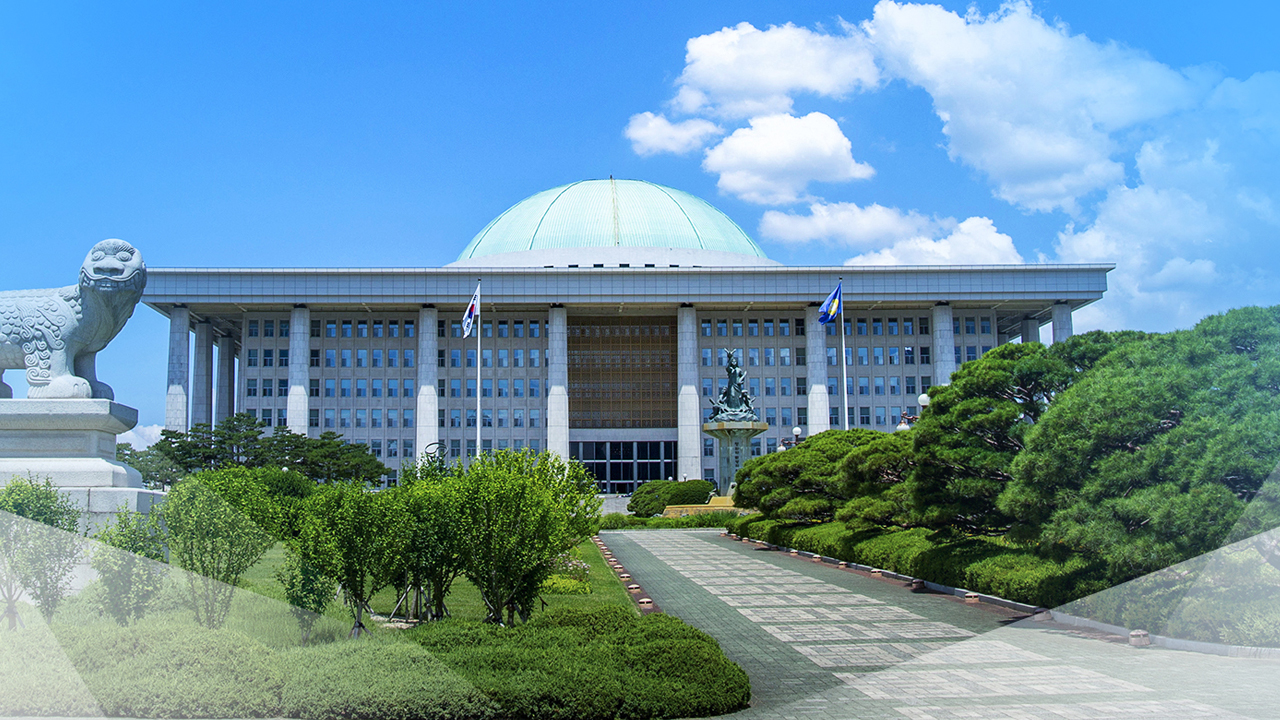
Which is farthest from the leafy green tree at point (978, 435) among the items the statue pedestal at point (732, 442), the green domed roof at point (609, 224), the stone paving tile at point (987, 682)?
the green domed roof at point (609, 224)

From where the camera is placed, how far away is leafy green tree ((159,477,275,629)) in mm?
12000

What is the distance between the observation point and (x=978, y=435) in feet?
66.6

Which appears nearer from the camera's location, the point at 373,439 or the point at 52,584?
the point at 52,584

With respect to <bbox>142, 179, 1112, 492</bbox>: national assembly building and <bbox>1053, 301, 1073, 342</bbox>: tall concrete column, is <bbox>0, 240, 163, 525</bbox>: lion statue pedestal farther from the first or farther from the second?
<bbox>1053, 301, 1073, 342</bbox>: tall concrete column

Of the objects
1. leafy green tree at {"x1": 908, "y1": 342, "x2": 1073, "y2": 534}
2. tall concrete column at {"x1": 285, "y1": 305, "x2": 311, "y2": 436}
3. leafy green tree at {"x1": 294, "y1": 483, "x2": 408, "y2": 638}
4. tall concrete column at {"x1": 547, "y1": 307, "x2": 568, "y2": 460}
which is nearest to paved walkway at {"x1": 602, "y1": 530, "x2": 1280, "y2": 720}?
leafy green tree at {"x1": 908, "y1": 342, "x2": 1073, "y2": 534}

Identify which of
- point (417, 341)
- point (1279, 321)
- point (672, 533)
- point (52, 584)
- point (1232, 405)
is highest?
point (417, 341)

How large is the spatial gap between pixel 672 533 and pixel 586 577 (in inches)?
955

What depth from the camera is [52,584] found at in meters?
11.4

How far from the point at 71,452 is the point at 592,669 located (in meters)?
8.70

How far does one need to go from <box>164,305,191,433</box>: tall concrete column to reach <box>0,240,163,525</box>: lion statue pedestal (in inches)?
2597

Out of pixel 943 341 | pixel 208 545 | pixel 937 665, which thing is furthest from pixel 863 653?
pixel 943 341

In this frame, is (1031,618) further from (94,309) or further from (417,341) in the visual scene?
(417,341)

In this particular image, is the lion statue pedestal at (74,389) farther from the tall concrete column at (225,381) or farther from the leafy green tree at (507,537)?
the tall concrete column at (225,381)

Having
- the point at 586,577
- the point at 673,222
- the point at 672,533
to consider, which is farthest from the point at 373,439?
the point at 586,577
